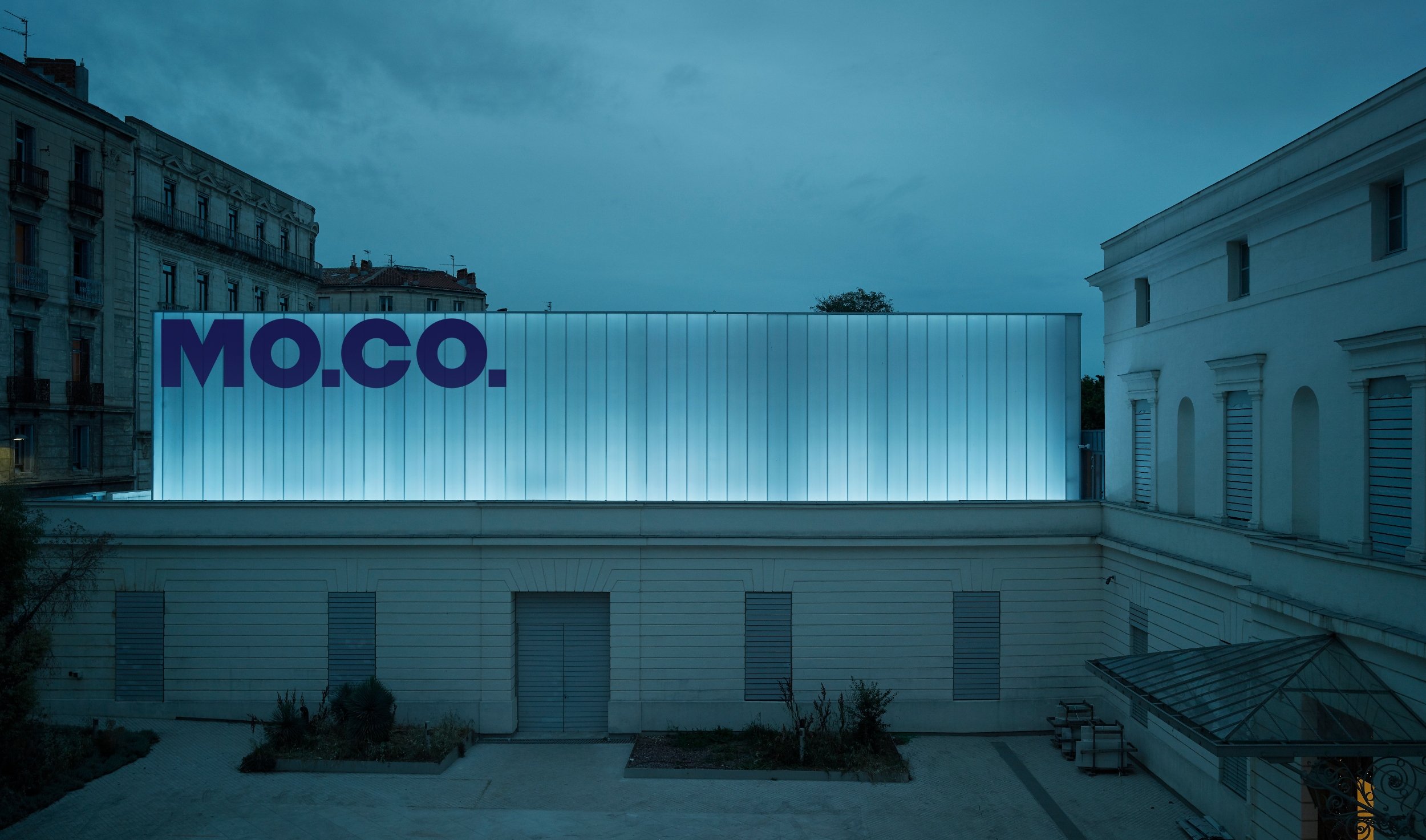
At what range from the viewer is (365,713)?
53.0ft

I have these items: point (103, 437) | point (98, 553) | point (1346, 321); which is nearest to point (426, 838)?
point (98, 553)

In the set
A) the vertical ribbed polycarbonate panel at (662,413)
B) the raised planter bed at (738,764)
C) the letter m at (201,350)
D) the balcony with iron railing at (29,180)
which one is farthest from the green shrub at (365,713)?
the balcony with iron railing at (29,180)

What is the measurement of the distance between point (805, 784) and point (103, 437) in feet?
108

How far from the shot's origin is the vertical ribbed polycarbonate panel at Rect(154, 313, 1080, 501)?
1866 cm

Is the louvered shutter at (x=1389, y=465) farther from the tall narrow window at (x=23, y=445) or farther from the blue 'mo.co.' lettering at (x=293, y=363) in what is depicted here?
the tall narrow window at (x=23, y=445)

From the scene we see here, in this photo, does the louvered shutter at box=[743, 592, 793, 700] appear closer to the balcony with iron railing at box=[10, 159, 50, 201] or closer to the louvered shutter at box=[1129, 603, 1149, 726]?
the louvered shutter at box=[1129, 603, 1149, 726]

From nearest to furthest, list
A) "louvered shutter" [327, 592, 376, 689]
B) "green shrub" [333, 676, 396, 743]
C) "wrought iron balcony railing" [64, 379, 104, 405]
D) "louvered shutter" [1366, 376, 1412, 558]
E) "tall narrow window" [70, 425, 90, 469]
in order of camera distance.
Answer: "louvered shutter" [1366, 376, 1412, 558]
"green shrub" [333, 676, 396, 743]
"louvered shutter" [327, 592, 376, 689]
"wrought iron balcony railing" [64, 379, 104, 405]
"tall narrow window" [70, 425, 90, 469]

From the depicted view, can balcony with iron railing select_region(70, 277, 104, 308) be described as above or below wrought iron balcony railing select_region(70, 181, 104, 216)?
below

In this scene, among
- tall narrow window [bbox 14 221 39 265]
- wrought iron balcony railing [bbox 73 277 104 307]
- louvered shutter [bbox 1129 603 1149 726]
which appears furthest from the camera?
wrought iron balcony railing [bbox 73 277 104 307]

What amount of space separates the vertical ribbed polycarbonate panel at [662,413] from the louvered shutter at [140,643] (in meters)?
2.49

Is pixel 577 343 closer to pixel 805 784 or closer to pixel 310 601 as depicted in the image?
pixel 310 601

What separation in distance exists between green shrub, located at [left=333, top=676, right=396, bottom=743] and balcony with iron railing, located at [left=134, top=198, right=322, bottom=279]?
95.8ft

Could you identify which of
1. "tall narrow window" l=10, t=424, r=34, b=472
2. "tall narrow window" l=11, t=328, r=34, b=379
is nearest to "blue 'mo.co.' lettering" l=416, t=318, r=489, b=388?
"tall narrow window" l=10, t=424, r=34, b=472

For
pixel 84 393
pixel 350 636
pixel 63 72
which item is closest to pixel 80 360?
pixel 84 393
